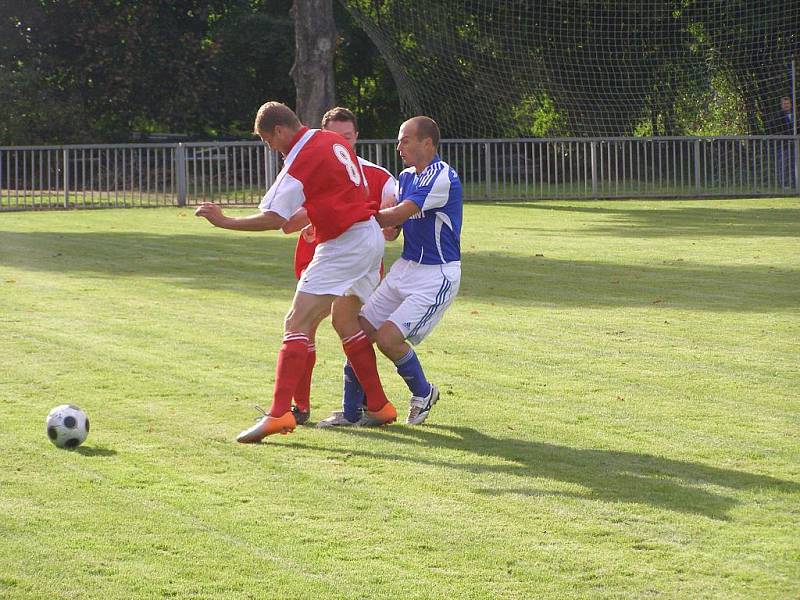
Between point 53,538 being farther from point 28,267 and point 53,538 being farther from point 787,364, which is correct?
point 28,267

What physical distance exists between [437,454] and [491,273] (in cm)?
836

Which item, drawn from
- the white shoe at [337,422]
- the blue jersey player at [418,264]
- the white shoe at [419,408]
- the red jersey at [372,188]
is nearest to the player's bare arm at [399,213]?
the blue jersey player at [418,264]

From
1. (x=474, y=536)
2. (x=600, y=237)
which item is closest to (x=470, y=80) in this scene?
(x=600, y=237)

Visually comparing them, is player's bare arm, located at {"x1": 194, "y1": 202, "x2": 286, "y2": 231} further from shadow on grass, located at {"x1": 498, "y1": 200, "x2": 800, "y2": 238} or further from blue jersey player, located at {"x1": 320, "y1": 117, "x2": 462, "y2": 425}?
Answer: shadow on grass, located at {"x1": 498, "y1": 200, "x2": 800, "y2": 238}

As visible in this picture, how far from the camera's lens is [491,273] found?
594 inches

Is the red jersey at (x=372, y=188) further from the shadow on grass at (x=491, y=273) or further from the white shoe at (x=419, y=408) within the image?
the shadow on grass at (x=491, y=273)

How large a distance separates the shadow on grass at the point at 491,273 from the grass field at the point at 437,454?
0.08 metres

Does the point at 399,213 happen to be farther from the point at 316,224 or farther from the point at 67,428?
the point at 67,428

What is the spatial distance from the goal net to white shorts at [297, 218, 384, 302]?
23523mm

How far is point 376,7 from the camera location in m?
31.0

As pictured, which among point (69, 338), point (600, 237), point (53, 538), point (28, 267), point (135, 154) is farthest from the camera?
point (135, 154)

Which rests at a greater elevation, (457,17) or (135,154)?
(457,17)

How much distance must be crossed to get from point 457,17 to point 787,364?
79.3ft

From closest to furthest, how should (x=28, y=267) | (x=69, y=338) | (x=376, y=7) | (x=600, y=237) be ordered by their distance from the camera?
1. (x=69, y=338)
2. (x=28, y=267)
3. (x=600, y=237)
4. (x=376, y=7)
